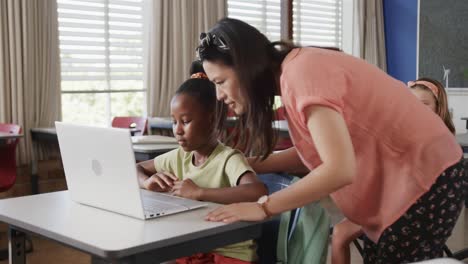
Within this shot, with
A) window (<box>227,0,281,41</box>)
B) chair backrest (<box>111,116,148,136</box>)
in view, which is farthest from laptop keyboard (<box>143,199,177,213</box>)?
window (<box>227,0,281,41</box>)

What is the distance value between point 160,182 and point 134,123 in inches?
112

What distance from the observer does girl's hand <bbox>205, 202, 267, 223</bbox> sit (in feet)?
4.70

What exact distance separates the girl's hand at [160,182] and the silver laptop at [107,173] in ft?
0.28

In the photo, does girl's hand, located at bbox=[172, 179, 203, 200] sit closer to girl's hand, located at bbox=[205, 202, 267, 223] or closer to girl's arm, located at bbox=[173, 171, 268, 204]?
girl's arm, located at bbox=[173, 171, 268, 204]

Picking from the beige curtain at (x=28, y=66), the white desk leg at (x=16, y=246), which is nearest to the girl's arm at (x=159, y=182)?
the white desk leg at (x=16, y=246)

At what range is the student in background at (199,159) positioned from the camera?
5.79 feet

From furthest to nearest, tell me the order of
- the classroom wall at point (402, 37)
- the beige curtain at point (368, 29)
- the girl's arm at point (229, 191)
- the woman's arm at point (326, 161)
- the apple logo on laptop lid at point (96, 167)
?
the beige curtain at point (368, 29) < the classroom wall at point (402, 37) < the girl's arm at point (229, 191) < the apple logo on laptop lid at point (96, 167) < the woman's arm at point (326, 161)

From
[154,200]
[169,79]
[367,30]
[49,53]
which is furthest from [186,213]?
[367,30]

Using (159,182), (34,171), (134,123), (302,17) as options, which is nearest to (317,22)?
(302,17)

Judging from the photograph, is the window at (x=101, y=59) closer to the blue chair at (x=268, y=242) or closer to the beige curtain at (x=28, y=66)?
the beige curtain at (x=28, y=66)

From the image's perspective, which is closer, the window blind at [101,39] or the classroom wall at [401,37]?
the window blind at [101,39]

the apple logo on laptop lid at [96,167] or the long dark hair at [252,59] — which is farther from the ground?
the long dark hair at [252,59]

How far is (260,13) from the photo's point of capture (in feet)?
21.1

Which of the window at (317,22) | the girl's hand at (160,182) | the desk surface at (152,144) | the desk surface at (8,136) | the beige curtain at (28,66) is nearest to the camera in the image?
the girl's hand at (160,182)
